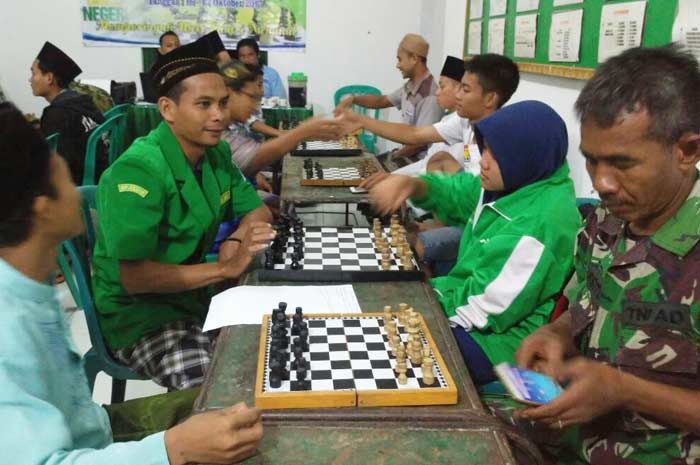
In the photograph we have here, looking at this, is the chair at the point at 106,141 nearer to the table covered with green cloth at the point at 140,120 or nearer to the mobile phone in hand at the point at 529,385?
the table covered with green cloth at the point at 140,120

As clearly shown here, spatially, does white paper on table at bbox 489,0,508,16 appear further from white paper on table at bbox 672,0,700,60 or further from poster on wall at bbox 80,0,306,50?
poster on wall at bbox 80,0,306,50

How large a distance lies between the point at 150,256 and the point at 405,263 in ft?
2.82

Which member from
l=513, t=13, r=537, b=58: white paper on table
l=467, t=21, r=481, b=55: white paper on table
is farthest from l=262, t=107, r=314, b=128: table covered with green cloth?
l=513, t=13, r=537, b=58: white paper on table

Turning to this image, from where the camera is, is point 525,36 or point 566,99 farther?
point 525,36

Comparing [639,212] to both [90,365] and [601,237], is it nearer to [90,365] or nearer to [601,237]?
[601,237]

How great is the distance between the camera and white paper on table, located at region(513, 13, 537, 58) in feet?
12.0

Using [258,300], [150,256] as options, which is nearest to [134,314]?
[150,256]

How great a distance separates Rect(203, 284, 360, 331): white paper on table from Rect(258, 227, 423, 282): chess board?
2.6 inches

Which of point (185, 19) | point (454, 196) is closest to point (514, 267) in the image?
point (454, 196)

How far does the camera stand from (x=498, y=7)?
14.3ft

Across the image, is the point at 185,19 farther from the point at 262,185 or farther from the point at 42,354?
the point at 42,354

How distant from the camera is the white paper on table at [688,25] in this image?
2.04 m

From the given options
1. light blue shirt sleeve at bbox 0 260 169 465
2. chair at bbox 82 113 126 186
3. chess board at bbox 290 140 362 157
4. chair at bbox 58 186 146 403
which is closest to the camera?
light blue shirt sleeve at bbox 0 260 169 465

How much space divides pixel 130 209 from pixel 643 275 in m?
1.46
